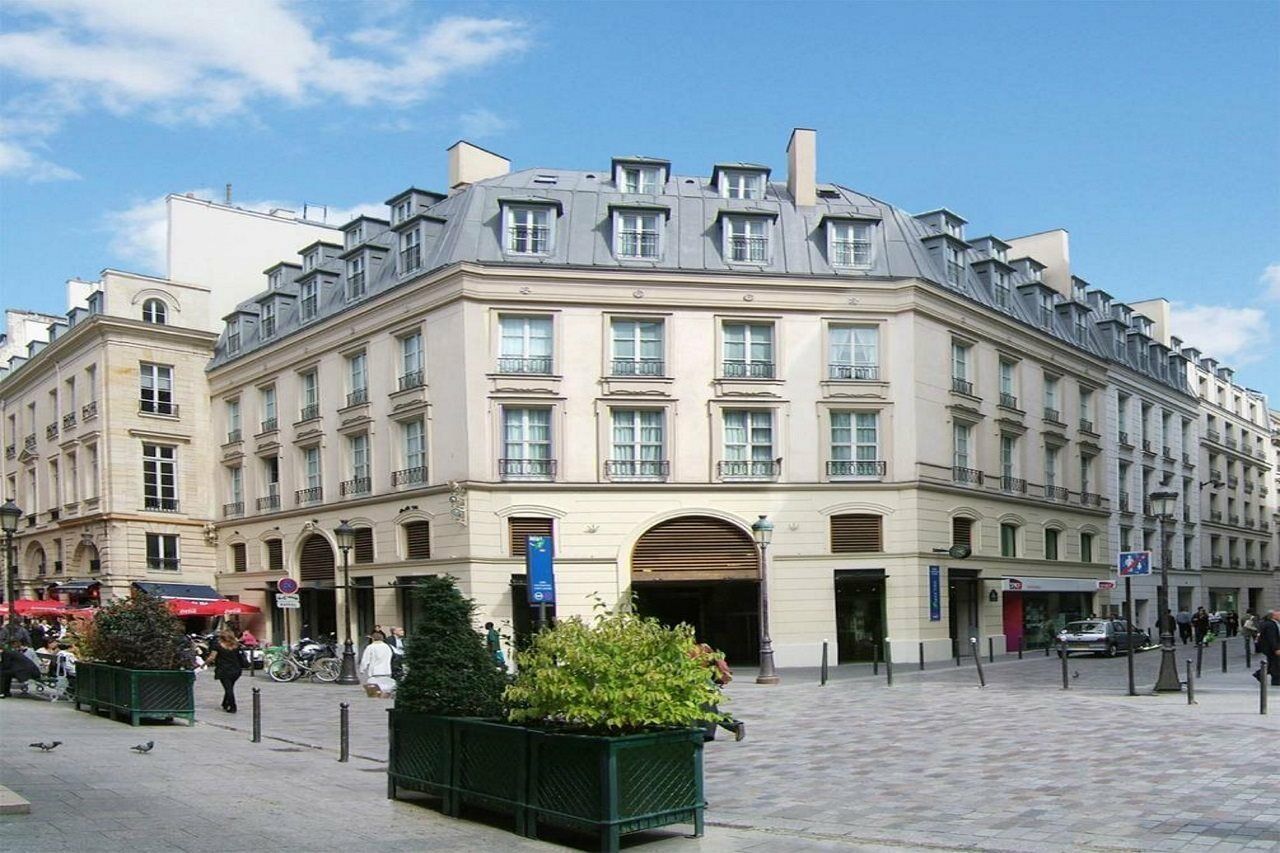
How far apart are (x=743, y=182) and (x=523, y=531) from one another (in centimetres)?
1345

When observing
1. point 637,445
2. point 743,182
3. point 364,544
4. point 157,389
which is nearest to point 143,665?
point 637,445

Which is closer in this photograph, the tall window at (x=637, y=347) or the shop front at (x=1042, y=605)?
the tall window at (x=637, y=347)

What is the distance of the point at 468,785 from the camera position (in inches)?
404

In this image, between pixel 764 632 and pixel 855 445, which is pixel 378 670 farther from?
pixel 855 445

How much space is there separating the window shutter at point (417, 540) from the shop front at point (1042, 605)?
1844 cm

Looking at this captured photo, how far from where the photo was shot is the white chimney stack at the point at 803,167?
3809 centimetres

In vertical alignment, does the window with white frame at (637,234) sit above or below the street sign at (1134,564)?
above

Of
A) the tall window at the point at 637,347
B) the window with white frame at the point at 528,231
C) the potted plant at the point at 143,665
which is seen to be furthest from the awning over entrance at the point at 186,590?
the potted plant at the point at 143,665

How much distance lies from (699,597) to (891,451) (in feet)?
23.1

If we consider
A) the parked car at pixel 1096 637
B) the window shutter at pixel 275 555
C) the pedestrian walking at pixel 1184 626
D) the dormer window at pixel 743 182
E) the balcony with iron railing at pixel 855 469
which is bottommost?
the pedestrian walking at pixel 1184 626

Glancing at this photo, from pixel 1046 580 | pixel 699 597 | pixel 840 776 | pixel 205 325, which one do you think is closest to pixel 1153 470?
pixel 1046 580

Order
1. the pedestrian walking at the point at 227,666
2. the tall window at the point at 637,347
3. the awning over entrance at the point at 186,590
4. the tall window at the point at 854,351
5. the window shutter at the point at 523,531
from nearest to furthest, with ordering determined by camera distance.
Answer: the pedestrian walking at the point at 227,666 → the window shutter at the point at 523,531 → the tall window at the point at 637,347 → the tall window at the point at 854,351 → the awning over entrance at the point at 186,590

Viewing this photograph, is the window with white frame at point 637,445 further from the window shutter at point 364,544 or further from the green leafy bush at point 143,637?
the green leafy bush at point 143,637

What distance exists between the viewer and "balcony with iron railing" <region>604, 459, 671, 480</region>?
34.3m
